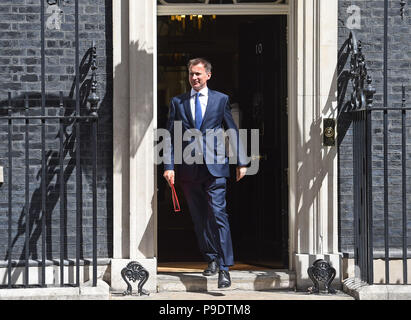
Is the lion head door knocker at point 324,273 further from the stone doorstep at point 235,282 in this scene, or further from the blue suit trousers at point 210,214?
the blue suit trousers at point 210,214

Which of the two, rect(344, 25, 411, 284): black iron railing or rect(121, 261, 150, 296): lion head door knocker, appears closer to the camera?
rect(344, 25, 411, 284): black iron railing

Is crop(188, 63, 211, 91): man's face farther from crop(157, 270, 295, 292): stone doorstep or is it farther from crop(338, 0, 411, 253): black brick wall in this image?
crop(157, 270, 295, 292): stone doorstep

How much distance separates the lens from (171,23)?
41.9 ft

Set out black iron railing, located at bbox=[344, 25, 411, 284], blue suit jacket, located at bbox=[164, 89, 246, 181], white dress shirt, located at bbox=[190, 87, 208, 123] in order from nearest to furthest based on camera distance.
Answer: black iron railing, located at bbox=[344, 25, 411, 284] → blue suit jacket, located at bbox=[164, 89, 246, 181] → white dress shirt, located at bbox=[190, 87, 208, 123]

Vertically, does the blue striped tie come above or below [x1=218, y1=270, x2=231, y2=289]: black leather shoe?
above

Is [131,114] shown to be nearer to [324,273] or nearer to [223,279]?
[223,279]

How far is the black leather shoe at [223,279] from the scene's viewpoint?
7988 mm

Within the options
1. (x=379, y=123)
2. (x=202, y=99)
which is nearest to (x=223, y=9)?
(x=202, y=99)

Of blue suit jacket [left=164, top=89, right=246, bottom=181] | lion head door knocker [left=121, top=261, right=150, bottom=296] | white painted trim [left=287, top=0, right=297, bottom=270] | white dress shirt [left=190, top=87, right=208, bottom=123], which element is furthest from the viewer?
white painted trim [left=287, top=0, right=297, bottom=270]

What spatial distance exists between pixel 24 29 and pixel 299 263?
133 inches

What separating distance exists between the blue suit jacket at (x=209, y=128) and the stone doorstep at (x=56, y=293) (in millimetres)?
1341

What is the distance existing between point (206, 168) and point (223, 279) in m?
1.03

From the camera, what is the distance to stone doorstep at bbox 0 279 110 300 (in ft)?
24.8

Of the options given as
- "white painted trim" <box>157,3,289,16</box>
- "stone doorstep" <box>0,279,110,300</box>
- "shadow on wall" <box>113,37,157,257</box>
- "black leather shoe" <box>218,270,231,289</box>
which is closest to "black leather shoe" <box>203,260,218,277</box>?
"black leather shoe" <box>218,270,231,289</box>
